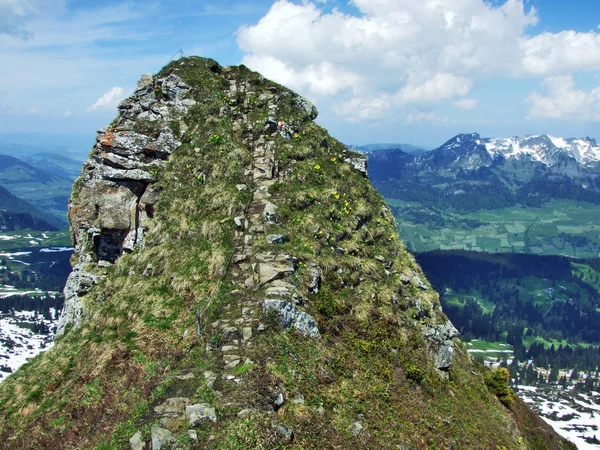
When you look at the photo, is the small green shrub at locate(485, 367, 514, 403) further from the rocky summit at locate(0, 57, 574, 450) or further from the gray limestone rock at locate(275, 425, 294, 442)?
the gray limestone rock at locate(275, 425, 294, 442)

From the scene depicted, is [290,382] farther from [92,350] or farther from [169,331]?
[92,350]

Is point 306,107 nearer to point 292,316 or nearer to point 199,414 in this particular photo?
point 292,316

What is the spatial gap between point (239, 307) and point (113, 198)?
18.2m

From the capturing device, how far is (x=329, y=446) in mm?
19047

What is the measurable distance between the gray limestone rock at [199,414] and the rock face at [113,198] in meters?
18.6

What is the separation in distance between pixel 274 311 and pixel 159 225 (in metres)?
13.6

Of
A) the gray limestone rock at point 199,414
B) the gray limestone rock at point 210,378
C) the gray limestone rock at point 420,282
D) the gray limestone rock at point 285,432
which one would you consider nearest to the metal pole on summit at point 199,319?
the gray limestone rock at point 210,378

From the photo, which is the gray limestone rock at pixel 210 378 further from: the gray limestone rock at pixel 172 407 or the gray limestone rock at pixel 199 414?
the gray limestone rock at pixel 199 414

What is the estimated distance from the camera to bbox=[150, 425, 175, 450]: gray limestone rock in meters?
17.4

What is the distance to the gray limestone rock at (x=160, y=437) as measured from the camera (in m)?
17.4

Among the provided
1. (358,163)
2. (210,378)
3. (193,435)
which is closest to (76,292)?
(210,378)

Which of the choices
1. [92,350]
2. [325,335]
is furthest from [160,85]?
[325,335]

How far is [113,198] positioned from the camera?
3688 cm

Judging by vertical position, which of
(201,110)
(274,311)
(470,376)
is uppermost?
(201,110)
